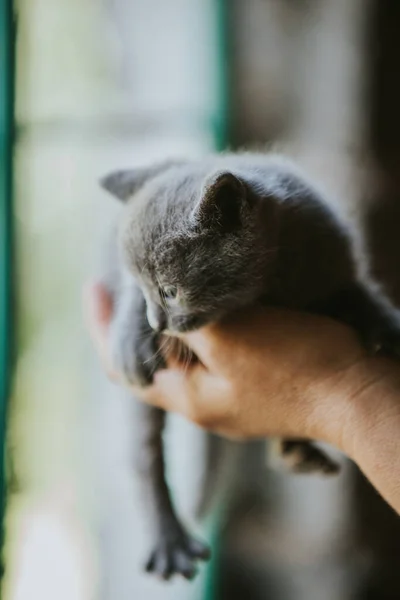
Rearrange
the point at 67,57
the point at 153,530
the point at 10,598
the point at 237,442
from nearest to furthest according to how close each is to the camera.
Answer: the point at 153,530
the point at 10,598
the point at 67,57
the point at 237,442

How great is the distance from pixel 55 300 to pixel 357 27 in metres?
1.01

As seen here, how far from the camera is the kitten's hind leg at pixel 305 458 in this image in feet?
4.02

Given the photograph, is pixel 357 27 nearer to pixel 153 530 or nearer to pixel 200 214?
pixel 200 214

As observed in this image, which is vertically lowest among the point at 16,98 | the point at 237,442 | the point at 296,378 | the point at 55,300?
the point at 237,442

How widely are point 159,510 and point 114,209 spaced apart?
64 cm

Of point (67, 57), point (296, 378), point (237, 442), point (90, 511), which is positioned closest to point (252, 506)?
point (237, 442)

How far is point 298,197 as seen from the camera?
3.45ft

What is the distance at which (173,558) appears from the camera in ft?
A: 3.99

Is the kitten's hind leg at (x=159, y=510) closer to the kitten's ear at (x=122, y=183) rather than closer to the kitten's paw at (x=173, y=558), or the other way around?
the kitten's paw at (x=173, y=558)

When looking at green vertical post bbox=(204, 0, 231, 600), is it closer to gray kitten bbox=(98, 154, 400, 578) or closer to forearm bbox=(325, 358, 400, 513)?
gray kitten bbox=(98, 154, 400, 578)

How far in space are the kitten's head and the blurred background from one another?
18.2 inches

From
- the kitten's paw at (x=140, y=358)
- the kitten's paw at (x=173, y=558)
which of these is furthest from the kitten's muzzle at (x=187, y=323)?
the kitten's paw at (x=173, y=558)

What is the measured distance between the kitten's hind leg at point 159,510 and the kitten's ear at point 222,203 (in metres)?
0.47

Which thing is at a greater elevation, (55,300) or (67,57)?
(67,57)
